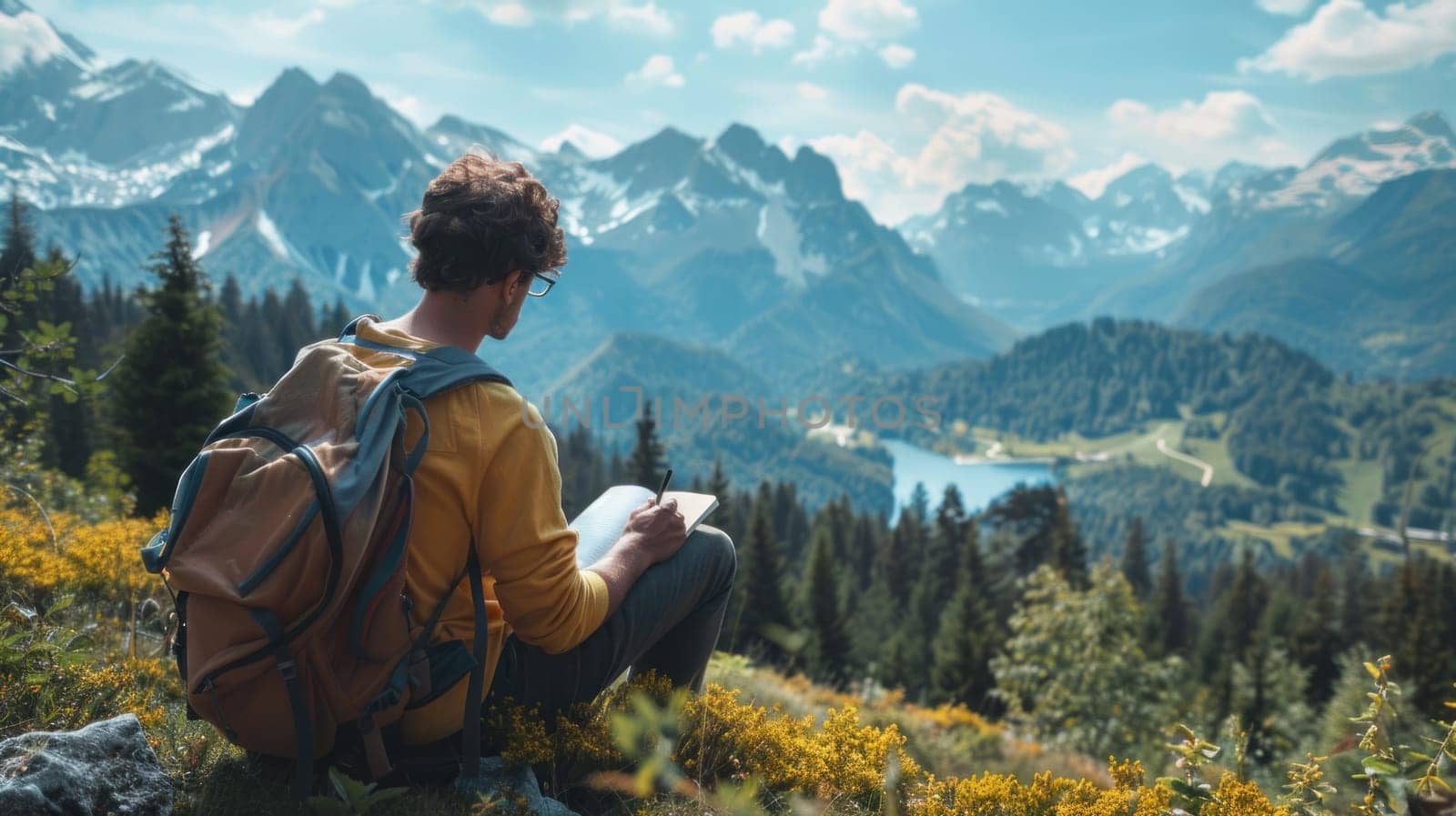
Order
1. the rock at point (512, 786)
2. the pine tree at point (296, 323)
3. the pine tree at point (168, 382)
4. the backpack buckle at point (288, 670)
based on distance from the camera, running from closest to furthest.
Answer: the backpack buckle at point (288, 670), the rock at point (512, 786), the pine tree at point (168, 382), the pine tree at point (296, 323)

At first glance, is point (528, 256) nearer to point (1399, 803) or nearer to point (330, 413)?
point (330, 413)

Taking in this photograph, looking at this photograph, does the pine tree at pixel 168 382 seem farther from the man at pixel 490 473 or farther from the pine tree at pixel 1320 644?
the pine tree at pixel 1320 644

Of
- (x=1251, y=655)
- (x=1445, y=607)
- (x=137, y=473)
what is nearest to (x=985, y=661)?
(x=1251, y=655)

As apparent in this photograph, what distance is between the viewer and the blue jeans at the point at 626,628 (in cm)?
314

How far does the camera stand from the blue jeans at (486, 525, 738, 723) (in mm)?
3139

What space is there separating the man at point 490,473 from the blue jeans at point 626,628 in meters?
0.03

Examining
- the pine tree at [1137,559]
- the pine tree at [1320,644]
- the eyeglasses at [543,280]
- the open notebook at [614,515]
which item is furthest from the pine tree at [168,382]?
the pine tree at [1137,559]

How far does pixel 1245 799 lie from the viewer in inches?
114

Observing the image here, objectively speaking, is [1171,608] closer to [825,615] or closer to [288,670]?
[825,615]

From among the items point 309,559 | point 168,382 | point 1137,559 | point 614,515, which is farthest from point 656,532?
point 1137,559

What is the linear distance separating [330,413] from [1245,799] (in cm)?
315

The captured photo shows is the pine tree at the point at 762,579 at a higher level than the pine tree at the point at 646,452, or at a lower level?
lower

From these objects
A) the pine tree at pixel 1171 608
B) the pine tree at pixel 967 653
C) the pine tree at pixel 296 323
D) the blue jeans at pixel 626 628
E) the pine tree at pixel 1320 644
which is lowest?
the pine tree at pixel 1171 608

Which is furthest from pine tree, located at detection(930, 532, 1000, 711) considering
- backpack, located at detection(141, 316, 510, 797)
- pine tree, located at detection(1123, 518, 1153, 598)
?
pine tree, located at detection(1123, 518, 1153, 598)
